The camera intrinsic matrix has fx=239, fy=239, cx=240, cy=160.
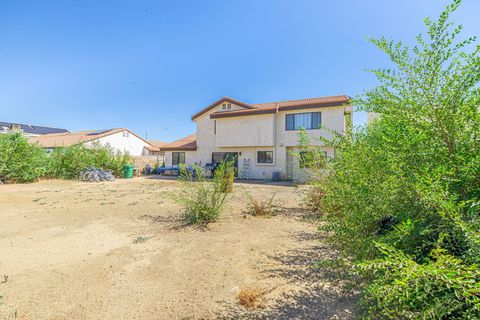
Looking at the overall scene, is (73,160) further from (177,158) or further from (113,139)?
(113,139)

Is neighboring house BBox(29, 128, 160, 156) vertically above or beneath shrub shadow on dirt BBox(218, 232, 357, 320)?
above

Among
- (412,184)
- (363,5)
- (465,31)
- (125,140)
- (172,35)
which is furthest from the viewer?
(125,140)

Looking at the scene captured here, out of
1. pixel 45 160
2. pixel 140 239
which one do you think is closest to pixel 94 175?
pixel 45 160

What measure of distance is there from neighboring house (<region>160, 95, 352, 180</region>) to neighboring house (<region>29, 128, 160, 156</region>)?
13216 mm

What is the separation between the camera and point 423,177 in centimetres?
152

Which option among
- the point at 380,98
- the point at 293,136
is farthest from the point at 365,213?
the point at 293,136

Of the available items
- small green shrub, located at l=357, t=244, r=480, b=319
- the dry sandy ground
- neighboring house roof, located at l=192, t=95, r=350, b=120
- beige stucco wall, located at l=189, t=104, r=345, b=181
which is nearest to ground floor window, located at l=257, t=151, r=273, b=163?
beige stucco wall, located at l=189, t=104, r=345, b=181

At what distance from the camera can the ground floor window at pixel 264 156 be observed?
2003 centimetres

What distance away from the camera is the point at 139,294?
3000 millimetres

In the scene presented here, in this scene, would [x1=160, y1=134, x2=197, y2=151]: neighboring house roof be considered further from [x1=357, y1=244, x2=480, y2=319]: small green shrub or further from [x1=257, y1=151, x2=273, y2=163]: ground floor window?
[x1=357, y1=244, x2=480, y2=319]: small green shrub

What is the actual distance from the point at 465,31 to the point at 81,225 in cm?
782

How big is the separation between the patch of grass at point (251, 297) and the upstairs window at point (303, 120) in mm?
16215

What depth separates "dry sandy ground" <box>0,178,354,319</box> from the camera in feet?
8.86

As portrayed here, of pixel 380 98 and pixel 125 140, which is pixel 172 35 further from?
pixel 125 140
